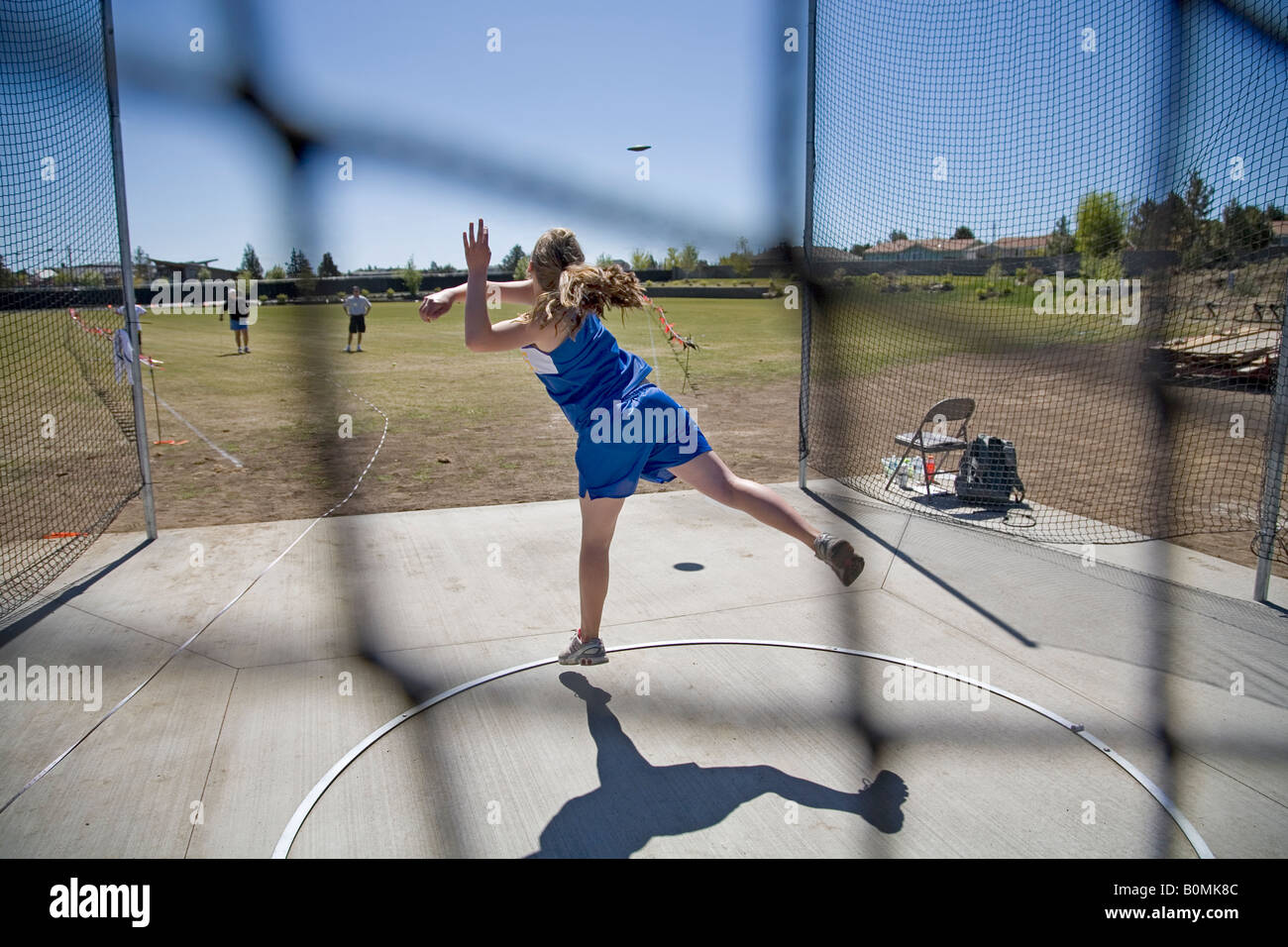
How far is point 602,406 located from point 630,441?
162 millimetres

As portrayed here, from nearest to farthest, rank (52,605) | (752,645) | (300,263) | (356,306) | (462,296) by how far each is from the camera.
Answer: (300,263) < (462,296) < (752,645) < (52,605) < (356,306)

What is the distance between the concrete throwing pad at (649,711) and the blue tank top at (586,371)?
1139 mm

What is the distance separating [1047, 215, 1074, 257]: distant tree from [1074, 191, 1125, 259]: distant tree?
0.05 meters

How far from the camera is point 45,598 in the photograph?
432cm

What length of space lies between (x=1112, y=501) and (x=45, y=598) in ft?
23.0

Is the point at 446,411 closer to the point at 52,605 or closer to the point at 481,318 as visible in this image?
the point at 52,605

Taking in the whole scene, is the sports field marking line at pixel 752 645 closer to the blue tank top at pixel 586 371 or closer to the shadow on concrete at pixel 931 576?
the shadow on concrete at pixel 931 576

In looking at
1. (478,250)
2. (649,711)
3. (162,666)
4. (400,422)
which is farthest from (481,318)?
(400,422)

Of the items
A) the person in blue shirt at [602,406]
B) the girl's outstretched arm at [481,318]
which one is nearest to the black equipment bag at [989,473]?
the person in blue shirt at [602,406]

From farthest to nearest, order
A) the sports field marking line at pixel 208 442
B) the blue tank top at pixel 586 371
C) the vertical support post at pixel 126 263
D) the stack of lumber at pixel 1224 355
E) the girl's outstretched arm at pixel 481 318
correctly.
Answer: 1. the sports field marking line at pixel 208 442
2. the stack of lumber at pixel 1224 355
3. the vertical support post at pixel 126 263
4. the blue tank top at pixel 586 371
5. the girl's outstretched arm at pixel 481 318

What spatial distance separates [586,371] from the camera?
10.2ft

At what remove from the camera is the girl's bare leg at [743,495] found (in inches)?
125
